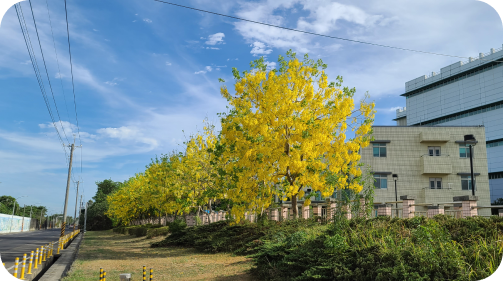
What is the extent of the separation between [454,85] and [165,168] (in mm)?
55671

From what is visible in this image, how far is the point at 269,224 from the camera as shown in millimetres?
19906

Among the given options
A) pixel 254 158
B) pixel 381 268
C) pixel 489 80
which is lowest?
pixel 381 268

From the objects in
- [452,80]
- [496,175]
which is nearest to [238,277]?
[496,175]

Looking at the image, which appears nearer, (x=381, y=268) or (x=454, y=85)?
(x=381, y=268)

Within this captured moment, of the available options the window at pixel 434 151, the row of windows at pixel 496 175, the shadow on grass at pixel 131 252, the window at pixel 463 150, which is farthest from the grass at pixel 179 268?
the row of windows at pixel 496 175

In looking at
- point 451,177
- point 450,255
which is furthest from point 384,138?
point 450,255

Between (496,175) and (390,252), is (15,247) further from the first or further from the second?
(496,175)

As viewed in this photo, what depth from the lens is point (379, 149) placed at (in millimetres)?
44438

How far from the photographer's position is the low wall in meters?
63.4

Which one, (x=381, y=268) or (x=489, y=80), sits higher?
(x=489, y=80)

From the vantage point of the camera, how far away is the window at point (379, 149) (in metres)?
44.3

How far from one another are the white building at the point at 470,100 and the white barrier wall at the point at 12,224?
252 feet

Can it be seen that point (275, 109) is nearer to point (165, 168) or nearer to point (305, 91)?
point (305, 91)

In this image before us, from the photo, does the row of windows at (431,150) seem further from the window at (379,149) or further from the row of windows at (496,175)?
the row of windows at (496,175)
